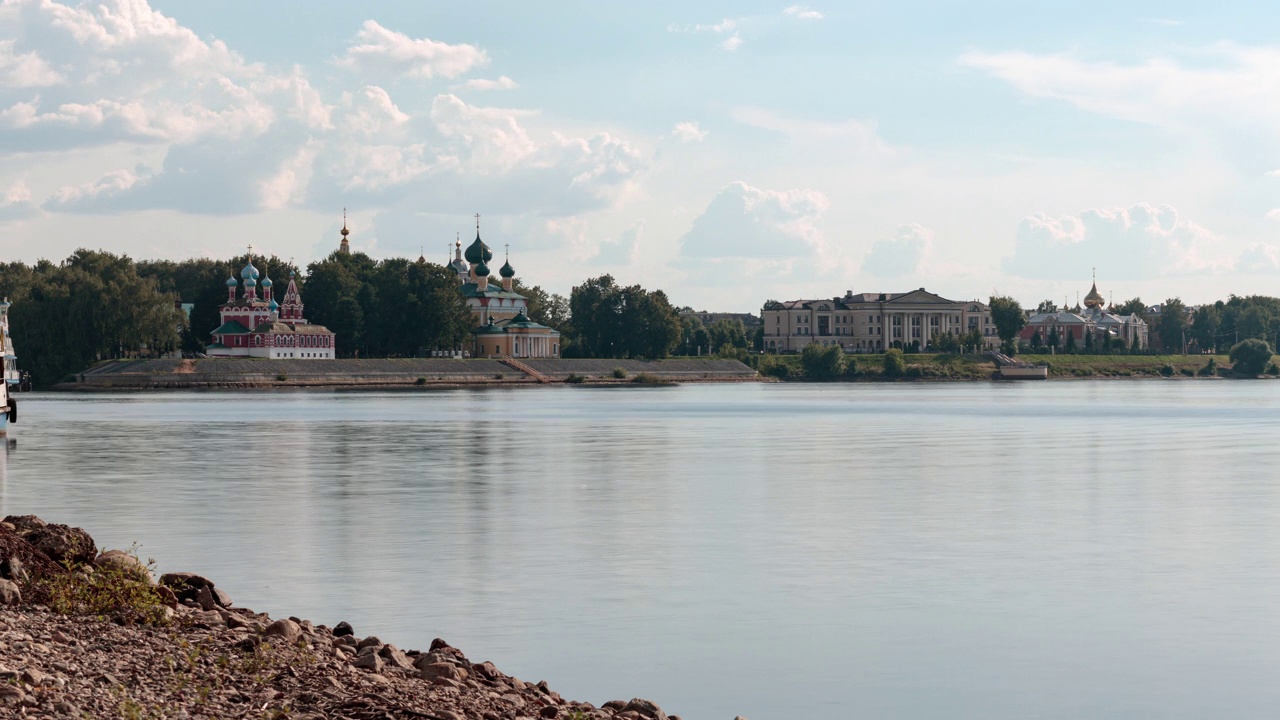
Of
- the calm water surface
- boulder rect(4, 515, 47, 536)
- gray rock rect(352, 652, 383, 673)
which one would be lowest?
the calm water surface

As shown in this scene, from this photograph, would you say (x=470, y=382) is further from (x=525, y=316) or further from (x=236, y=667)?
(x=236, y=667)

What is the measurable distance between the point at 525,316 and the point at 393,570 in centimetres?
13877

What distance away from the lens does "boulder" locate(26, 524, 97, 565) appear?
46.3ft

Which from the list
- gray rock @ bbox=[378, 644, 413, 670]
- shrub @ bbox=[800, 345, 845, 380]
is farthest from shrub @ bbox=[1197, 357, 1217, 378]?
gray rock @ bbox=[378, 644, 413, 670]

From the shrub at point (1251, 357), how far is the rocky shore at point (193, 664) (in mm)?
186685

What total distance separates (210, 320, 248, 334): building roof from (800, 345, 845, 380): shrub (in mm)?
58841

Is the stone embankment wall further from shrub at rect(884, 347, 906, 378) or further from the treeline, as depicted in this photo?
shrub at rect(884, 347, 906, 378)

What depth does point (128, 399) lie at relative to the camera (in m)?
95.6

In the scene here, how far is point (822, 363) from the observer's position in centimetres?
16575

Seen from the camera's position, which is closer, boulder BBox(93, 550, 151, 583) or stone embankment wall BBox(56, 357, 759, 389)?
boulder BBox(93, 550, 151, 583)

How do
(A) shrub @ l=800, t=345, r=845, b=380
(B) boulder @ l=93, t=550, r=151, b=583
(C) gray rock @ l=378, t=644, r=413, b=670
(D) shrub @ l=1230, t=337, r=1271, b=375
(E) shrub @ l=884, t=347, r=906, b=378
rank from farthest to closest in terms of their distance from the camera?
1. (D) shrub @ l=1230, t=337, r=1271, b=375
2. (E) shrub @ l=884, t=347, r=906, b=378
3. (A) shrub @ l=800, t=345, r=845, b=380
4. (B) boulder @ l=93, t=550, r=151, b=583
5. (C) gray rock @ l=378, t=644, r=413, b=670

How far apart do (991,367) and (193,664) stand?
17267 cm

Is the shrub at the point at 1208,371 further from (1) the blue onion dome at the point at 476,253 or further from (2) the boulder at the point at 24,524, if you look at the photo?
(2) the boulder at the point at 24,524

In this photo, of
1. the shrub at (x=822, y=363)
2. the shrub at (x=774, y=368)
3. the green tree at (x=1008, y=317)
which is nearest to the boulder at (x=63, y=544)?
the shrub at (x=774, y=368)
